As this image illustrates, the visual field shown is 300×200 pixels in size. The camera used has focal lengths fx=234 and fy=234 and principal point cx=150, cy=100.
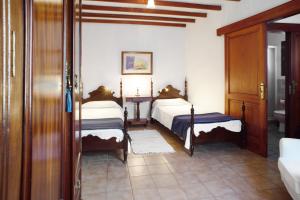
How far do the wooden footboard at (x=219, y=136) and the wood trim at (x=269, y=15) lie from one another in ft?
4.18

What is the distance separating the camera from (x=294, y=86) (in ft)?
13.6

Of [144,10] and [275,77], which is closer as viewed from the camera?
[144,10]

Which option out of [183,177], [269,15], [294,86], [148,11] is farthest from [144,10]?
[183,177]

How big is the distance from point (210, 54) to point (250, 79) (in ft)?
4.94

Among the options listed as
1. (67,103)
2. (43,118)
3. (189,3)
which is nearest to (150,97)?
(189,3)

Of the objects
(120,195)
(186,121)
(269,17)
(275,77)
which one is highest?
(269,17)

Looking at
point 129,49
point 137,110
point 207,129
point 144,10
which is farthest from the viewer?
point 129,49

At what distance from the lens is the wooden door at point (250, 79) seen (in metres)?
3.36

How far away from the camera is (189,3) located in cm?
433

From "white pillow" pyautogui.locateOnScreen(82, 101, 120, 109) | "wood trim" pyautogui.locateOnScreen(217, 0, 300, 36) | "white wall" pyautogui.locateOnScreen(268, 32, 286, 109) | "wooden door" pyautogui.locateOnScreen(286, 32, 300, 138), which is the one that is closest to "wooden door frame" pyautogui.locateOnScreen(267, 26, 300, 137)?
"wooden door" pyautogui.locateOnScreen(286, 32, 300, 138)

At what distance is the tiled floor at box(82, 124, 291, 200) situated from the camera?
7.39ft

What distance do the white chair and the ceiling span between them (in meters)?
2.78

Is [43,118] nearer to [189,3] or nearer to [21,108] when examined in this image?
[21,108]

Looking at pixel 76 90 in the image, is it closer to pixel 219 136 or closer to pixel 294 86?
pixel 219 136
